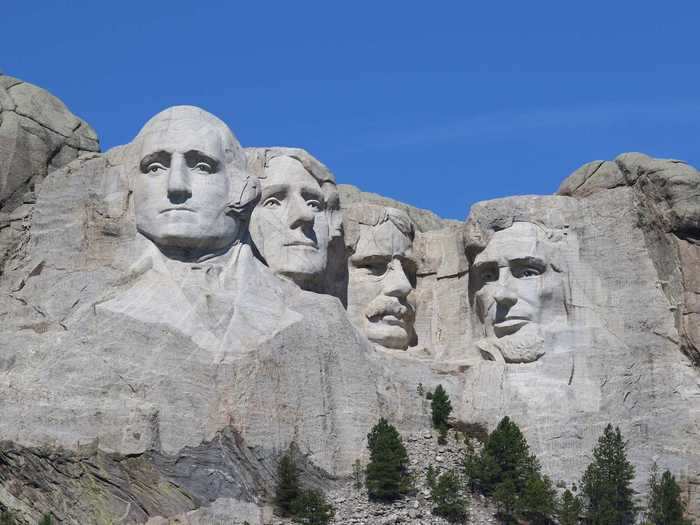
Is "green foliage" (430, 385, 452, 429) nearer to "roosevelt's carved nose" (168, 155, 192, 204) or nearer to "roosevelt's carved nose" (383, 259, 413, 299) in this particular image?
"roosevelt's carved nose" (383, 259, 413, 299)

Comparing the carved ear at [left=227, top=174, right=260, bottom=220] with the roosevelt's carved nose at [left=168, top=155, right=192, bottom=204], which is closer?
the roosevelt's carved nose at [left=168, top=155, right=192, bottom=204]

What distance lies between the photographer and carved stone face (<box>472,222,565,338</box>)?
39375 mm

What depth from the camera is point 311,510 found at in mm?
36062

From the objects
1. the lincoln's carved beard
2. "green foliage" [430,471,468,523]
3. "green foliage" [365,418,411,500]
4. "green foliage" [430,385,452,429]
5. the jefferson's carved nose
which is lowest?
"green foliage" [430,471,468,523]

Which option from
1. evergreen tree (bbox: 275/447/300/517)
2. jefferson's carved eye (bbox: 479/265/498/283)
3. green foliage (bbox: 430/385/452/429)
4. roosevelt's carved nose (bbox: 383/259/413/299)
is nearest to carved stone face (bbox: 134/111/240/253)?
roosevelt's carved nose (bbox: 383/259/413/299)

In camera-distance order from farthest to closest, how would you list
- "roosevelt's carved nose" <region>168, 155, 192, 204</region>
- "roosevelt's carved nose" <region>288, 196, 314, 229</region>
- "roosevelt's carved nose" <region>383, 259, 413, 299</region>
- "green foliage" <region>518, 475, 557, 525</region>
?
"roosevelt's carved nose" <region>383, 259, 413, 299</region> → "roosevelt's carved nose" <region>288, 196, 314, 229</region> → "roosevelt's carved nose" <region>168, 155, 192, 204</region> → "green foliage" <region>518, 475, 557, 525</region>

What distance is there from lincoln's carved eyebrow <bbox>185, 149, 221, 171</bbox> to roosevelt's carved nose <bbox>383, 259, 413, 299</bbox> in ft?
10.9

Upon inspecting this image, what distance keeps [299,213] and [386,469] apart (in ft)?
14.3

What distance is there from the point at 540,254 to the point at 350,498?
4.85m

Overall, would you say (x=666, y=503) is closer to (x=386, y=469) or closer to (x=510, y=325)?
(x=510, y=325)

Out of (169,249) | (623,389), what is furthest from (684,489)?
(169,249)

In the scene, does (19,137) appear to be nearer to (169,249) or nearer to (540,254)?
(169,249)

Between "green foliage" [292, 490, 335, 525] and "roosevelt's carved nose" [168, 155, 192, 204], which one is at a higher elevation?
"roosevelt's carved nose" [168, 155, 192, 204]

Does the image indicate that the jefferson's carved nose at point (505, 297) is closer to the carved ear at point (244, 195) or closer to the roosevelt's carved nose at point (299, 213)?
the roosevelt's carved nose at point (299, 213)
